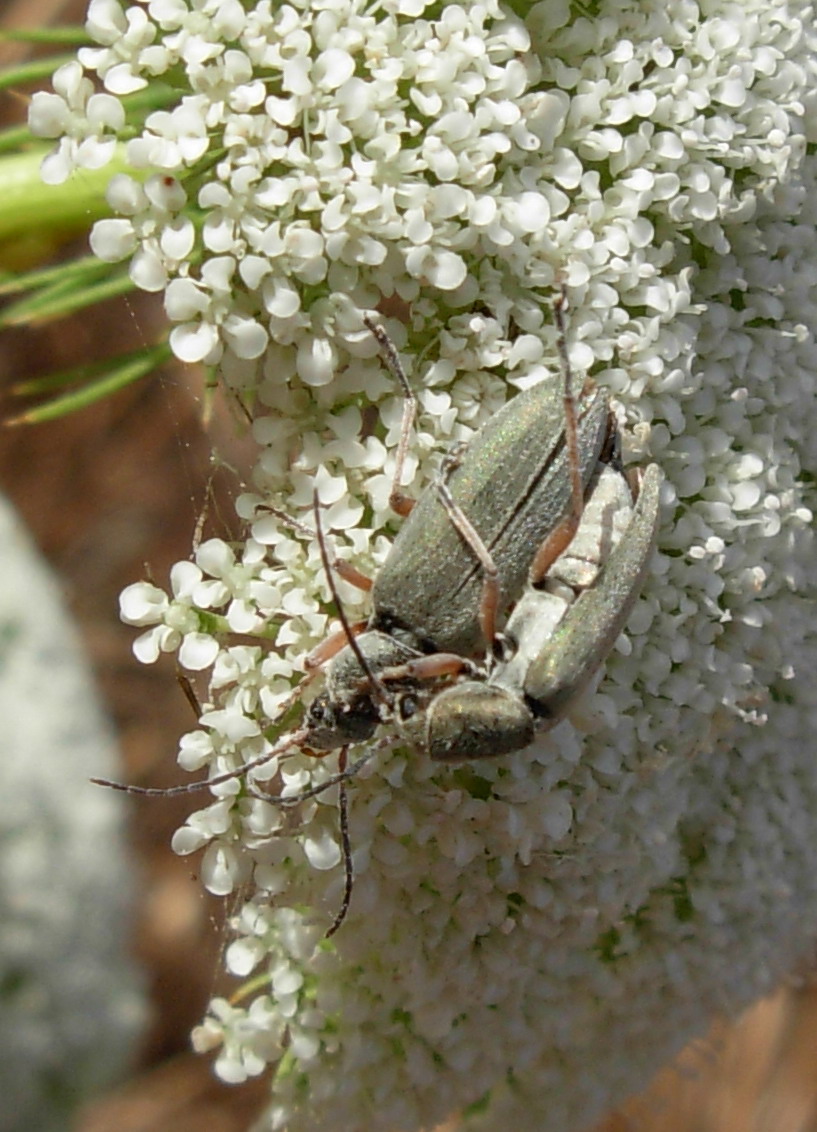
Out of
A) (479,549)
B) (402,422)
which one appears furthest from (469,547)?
(402,422)

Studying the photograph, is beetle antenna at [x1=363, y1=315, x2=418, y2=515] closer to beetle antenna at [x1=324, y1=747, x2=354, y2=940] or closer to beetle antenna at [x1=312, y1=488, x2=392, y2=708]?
beetle antenna at [x1=312, y1=488, x2=392, y2=708]

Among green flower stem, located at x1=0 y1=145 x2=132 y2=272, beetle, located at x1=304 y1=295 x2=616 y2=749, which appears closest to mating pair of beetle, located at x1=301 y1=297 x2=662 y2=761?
beetle, located at x1=304 y1=295 x2=616 y2=749

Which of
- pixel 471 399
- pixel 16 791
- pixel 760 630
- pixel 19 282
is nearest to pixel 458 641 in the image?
pixel 471 399

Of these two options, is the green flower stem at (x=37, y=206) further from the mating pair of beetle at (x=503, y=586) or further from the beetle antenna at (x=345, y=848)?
the beetle antenna at (x=345, y=848)

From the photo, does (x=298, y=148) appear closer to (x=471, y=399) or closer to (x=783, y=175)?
(x=471, y=399)

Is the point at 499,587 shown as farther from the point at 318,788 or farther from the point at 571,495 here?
the point at 318,788

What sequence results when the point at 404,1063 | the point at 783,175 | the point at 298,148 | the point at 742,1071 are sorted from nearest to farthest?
the point at 298,148
the point at 783,175
the point at 404,1063
the point at 742,1071

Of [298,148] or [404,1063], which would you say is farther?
[404,1063]
